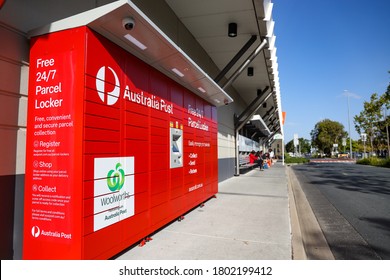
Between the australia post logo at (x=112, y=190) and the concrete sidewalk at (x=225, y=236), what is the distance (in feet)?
2.14

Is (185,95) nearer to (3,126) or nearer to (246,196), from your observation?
(3,126)

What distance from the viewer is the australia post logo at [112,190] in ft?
10.7

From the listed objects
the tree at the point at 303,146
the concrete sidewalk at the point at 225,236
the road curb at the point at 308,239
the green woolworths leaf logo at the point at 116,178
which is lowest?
the road curb at the point at 308,239

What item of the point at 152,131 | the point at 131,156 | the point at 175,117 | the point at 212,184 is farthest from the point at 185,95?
the point at 212,184

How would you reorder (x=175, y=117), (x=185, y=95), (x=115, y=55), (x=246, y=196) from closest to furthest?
A: (x=115, y=55)
(x=175, y=117)
(x=185, y=95)
(x=246, y=196)

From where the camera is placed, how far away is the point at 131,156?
12.9ft

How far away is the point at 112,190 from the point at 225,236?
85.3 inches

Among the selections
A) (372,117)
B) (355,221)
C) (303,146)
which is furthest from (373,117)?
(303,146)

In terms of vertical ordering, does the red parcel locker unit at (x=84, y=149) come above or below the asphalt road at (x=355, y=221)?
above

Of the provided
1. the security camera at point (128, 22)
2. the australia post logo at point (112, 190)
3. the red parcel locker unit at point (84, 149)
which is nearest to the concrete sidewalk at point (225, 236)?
the red parcel locker unit at point (84, 149)

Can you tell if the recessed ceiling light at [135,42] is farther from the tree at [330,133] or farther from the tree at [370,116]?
the tree at [330,133]

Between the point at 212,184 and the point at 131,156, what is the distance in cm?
435

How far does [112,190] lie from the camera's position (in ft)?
11.6
